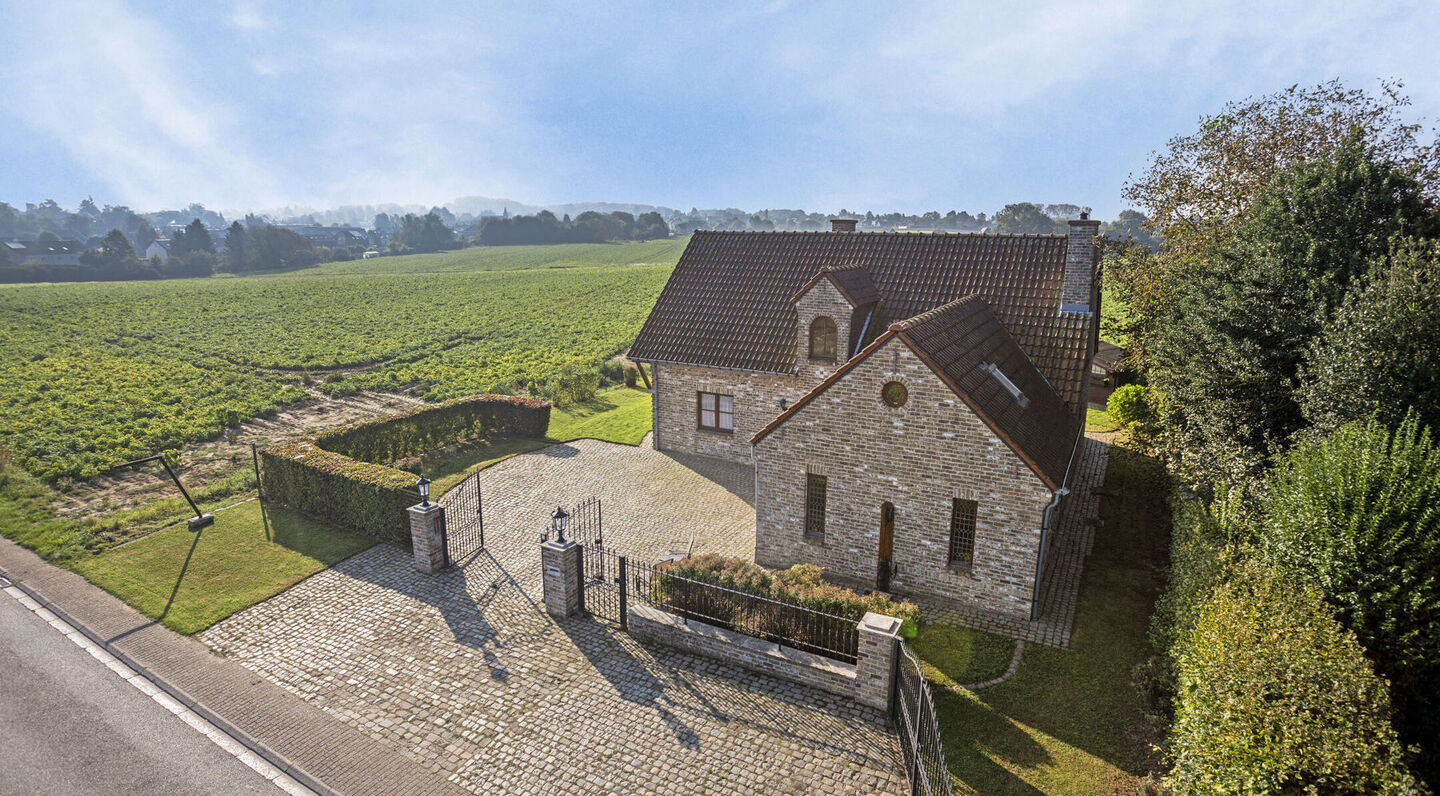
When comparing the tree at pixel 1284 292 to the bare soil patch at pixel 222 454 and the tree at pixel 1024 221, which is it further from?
the tree at pixel 1024 221

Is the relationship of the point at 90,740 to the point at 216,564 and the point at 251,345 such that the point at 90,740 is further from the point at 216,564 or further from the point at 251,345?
the point at 251,345

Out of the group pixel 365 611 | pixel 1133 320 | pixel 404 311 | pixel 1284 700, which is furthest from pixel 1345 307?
pixel 404 311

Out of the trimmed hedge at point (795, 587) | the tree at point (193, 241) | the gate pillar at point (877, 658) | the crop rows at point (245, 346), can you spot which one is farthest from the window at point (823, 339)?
the tree at point (193, 241)

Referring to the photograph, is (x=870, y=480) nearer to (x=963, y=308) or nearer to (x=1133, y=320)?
(x=963, y=308)

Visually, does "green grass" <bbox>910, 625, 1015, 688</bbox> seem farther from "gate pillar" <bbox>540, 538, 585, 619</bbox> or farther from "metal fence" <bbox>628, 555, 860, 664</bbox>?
"gate pillar" <bbox>540, 538, 585, 619</bbox>

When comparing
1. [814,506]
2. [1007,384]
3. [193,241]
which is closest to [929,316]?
[1007,384]

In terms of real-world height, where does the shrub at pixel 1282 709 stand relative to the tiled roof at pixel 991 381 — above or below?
below

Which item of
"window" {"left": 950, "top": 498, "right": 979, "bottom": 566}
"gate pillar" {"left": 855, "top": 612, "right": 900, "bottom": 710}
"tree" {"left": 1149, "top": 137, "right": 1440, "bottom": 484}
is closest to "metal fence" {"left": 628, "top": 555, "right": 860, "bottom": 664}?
"gate pillar" {"left": 855, "top": 612, "right": 900, "bottom": 710}

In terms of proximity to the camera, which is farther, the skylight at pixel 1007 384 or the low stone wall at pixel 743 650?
the skylight at pixel 1007 384
